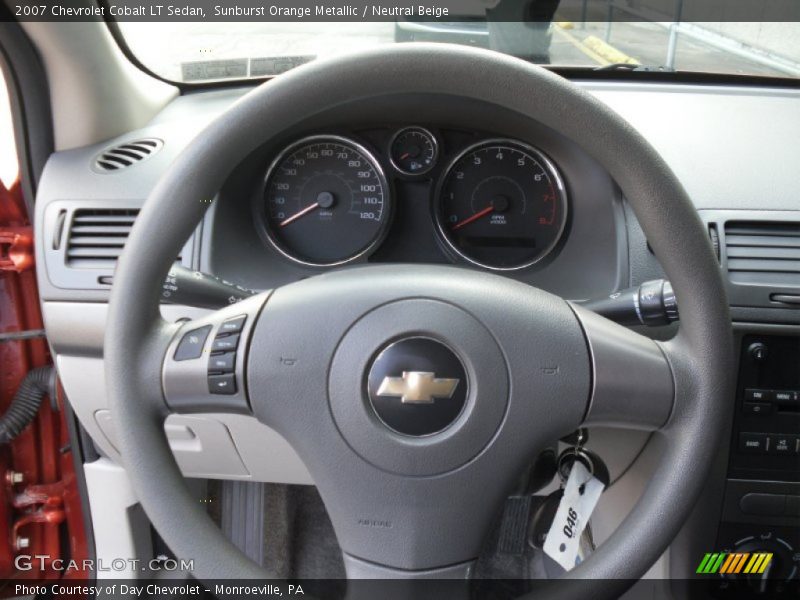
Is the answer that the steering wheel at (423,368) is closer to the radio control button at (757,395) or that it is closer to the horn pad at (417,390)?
the horn pad at (417,390)

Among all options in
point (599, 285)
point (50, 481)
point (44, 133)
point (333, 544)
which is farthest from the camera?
point (333, 544)

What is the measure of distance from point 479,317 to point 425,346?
0.07 meters

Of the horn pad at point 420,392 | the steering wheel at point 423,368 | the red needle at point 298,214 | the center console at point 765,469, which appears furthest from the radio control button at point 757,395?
the red needle at point 298,214

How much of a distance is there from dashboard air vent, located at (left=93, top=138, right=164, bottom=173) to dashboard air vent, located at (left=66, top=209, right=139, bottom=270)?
0.10 meters

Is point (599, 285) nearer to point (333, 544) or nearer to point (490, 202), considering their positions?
point (490, 202)

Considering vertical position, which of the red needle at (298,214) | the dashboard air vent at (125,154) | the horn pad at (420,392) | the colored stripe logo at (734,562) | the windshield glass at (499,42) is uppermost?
the windshield glass at (499,42)

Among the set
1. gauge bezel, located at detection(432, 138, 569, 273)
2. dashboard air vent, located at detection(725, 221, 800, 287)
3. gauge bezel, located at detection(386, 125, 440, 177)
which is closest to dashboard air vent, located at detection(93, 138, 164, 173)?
gauge bezel, located at detection(386, 125, 440, 177)

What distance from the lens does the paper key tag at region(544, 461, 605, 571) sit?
1.02m

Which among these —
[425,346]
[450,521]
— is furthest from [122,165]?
[450,521]

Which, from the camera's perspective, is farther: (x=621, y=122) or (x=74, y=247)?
(x=74, y=247)

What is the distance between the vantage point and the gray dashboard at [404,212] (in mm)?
1323

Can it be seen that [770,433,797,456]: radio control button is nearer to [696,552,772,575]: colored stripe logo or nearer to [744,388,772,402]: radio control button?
[744,388,772,402]: radio control button

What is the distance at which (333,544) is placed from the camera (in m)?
1.93

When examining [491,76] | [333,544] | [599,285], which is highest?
[491,76]
